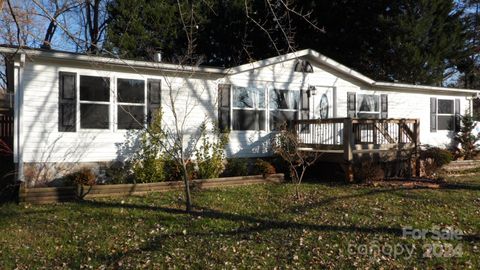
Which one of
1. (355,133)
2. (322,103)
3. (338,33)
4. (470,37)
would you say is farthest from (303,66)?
(470,37)

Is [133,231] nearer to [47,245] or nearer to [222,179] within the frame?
[47,245]

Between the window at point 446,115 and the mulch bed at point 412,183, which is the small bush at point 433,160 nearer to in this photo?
the mulch bed at point 412,183

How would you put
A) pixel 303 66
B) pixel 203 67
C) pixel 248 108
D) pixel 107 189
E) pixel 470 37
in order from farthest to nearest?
1. pixel 470 37
2. pixel 303 66
3. pixel 248 108
4. pixel 203 67
5. pixel 107 189

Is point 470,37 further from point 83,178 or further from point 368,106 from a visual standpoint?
point 83,178

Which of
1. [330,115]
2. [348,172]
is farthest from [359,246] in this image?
[330,115]

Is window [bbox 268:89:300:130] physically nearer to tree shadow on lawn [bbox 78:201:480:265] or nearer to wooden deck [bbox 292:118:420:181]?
wooden deck [bbox 292:118:420:181]

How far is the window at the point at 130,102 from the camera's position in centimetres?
1044

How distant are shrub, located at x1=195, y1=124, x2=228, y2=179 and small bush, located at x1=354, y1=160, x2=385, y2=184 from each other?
352cm

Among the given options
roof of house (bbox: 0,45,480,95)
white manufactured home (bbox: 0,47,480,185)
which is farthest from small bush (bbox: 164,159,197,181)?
roof of house (bbox: 0,45,480,95)

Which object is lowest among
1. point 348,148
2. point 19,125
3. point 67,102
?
point 348,148

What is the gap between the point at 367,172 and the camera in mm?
11031

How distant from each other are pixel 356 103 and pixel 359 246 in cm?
907

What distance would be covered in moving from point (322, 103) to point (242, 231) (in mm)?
7983

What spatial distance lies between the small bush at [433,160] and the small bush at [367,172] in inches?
76.6
